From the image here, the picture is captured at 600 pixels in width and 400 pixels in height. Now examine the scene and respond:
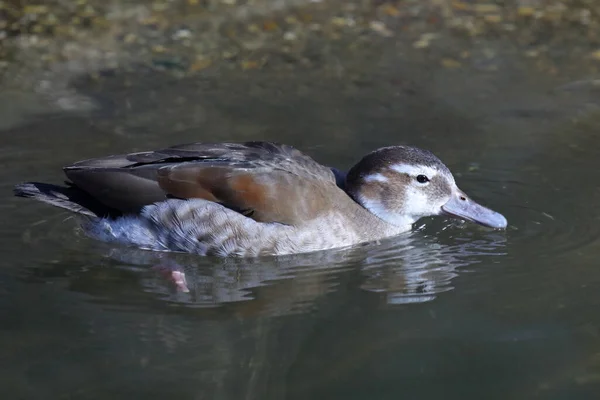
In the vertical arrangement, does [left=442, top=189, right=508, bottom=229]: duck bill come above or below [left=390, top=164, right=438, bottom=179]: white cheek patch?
below

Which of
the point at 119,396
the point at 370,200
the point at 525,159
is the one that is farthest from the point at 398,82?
the point at 119,396

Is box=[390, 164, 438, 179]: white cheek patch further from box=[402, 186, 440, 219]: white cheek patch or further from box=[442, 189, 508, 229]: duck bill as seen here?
box=[442, 189, 508, 229]: duck bill

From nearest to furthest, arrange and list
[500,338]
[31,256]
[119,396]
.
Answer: [119,396], [500,338], [31,256]

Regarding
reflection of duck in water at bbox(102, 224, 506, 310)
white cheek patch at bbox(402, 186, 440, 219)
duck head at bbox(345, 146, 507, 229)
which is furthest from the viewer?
white cheek patch at bbox(402, 186, 440, 219)

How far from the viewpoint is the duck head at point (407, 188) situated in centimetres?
898

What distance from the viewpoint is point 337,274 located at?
26.7 ft

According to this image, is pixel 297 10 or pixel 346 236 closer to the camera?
pixel 346 236

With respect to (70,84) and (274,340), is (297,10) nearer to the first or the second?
(70,84)

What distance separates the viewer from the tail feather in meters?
8.62

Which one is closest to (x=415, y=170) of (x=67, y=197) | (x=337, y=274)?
(x=337, y=274)

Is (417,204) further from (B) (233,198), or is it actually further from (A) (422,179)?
(B) (233,198)

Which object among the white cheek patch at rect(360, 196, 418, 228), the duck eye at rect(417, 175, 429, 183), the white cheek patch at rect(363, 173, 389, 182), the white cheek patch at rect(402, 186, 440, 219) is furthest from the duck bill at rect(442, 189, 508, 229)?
the white cheek patch at rect(363, 173, 389, 182)

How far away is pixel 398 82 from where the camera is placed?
38.9 feet

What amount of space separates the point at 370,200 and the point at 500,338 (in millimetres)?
2505
